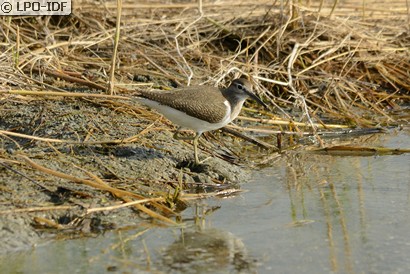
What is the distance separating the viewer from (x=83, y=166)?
5594mm

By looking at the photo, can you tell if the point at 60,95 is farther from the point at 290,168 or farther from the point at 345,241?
the point at 345,241

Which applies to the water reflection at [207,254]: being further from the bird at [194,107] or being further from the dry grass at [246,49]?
the dry grass at [246,49]

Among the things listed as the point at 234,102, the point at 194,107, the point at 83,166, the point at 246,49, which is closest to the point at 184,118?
the point at 194,107

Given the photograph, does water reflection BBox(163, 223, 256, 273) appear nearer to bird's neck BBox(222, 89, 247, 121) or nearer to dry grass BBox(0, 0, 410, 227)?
bird's neck BBox(222, 89, 247, 121)

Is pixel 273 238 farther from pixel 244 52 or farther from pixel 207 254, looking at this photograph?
pixel 244 52

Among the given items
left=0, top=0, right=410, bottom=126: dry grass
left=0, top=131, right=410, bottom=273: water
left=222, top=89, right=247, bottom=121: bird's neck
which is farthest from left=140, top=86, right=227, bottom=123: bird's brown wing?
left=0, top=0, right=410, bottom=126: dry grass

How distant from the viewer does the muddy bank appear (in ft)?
15.9

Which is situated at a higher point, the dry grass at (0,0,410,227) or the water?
the dry grass at (0,0,410,227)

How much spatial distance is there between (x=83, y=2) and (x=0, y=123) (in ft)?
9.30

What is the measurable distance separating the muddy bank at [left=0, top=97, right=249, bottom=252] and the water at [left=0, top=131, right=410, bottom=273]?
0.65ft

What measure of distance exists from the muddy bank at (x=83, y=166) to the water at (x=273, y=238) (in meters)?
0.20

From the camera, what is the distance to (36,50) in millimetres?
7562

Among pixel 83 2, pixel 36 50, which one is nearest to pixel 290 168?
pixel 36 50

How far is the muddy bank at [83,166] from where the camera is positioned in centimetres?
484
